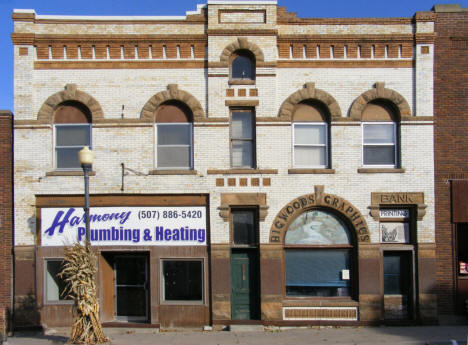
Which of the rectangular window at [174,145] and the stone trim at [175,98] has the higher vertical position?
the stone trim at [175,98]

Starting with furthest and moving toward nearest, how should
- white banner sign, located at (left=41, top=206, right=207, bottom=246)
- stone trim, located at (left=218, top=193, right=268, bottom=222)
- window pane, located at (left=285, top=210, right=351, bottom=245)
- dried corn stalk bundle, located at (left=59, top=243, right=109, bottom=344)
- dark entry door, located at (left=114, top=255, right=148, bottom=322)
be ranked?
1. dark entry door, located at (left=114, top=255, right=148, bottom=322)
2. window pane, located at (left=285, top=210, right=351, bottom=245)
3. white banner sign, located at (left=41, top=206, right=207, bottom=246)
4. stone trim, located at (left=218, top=193, right=268, bottom=222)
5. dried corn stalk bundle, located at (left=59, top=243, right=109, bottom=344)

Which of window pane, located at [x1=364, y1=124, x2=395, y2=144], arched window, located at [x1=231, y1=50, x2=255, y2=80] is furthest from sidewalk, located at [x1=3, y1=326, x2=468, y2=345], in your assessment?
arched window, located at [x1=231, y1=50, x2=255, y2=80]

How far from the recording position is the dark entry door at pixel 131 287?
13820 mm

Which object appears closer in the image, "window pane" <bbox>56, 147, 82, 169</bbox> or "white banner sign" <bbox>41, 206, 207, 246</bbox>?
"white banner sign" <bbox>41, 206, 207, 246</bbox>

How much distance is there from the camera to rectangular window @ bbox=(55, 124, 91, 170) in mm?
13727

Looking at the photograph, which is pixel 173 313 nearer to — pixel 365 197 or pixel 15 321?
pixel 15 321

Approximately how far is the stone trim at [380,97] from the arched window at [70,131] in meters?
7.65

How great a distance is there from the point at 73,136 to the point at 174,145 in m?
2.96

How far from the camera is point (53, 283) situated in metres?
13.6

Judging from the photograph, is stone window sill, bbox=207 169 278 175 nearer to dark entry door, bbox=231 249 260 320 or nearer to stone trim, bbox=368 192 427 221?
dark entry door, bbox=231 249 260 320

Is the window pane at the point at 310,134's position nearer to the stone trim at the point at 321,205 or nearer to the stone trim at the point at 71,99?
the stone trim at the point at 321,205

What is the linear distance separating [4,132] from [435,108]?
488 inches

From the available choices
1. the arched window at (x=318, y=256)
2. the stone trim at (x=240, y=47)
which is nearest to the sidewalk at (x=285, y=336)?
the arched window at (x=318, y=256)

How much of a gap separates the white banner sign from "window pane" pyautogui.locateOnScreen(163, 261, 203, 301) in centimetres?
65
